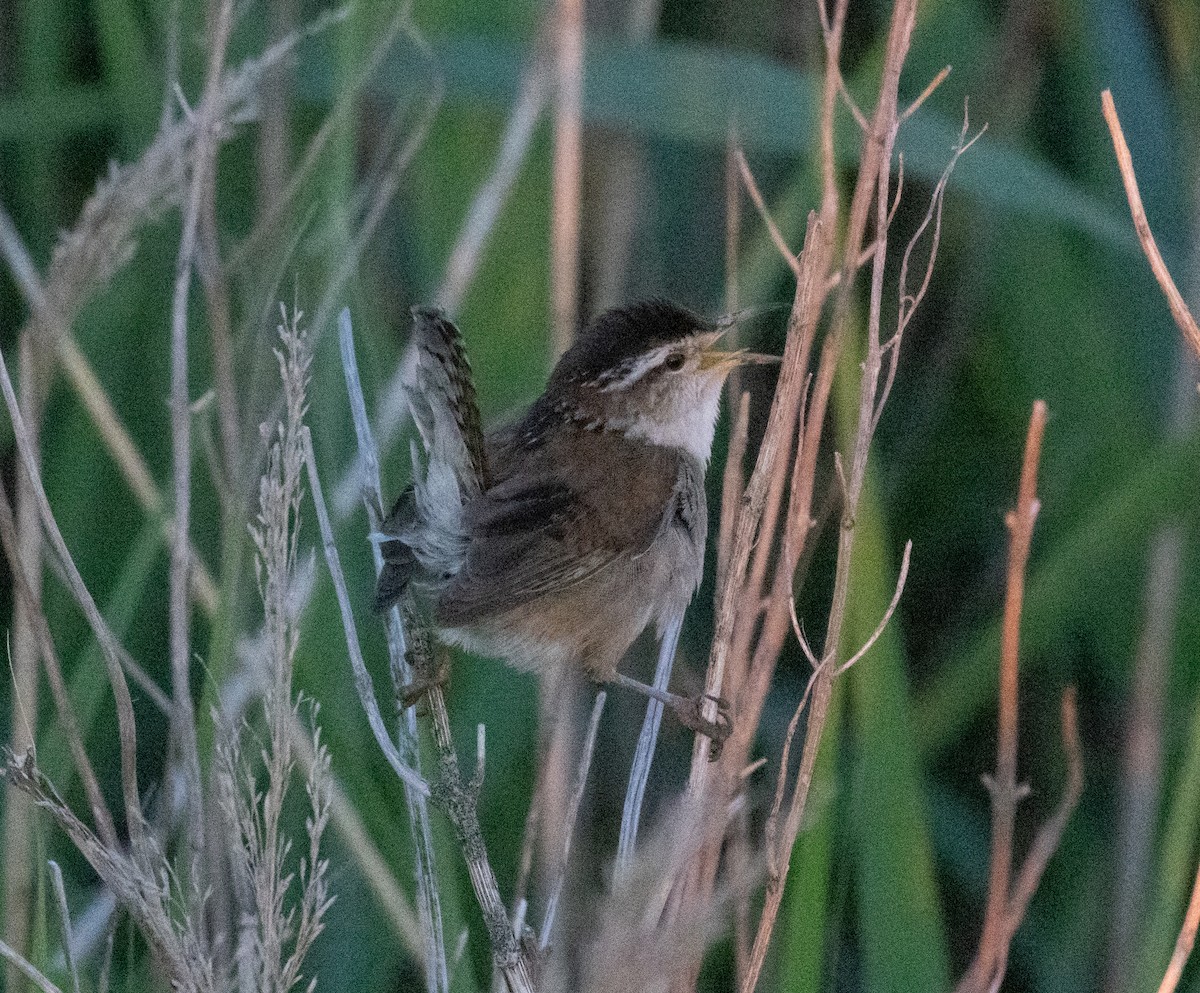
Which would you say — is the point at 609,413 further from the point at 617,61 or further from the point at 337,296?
the point at 617,61

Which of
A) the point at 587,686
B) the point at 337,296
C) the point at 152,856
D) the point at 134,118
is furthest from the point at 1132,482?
the point at 134,118

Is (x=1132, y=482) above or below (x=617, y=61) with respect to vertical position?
below

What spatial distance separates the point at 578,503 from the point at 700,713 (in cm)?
47

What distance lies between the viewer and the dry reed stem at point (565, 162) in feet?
9.00

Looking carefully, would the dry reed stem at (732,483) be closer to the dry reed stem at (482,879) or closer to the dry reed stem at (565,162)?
the dry reed stem at (482,879)

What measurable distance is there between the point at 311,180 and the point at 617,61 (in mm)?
774

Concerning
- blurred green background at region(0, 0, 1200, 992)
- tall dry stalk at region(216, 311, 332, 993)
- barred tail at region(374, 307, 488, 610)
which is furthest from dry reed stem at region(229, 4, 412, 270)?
tall dry stalk at region(216, 311, 332, 993)

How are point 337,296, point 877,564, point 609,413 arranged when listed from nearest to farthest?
1. point 877,564
2. point 337,296
3. point 609,413

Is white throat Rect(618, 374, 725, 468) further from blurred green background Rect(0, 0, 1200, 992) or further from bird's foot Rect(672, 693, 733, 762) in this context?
bird's foot Rect(672, 693, 733, 762)

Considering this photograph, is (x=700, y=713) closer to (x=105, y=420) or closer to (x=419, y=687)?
(x=419, y=687)

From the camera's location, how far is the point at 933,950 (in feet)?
6.89

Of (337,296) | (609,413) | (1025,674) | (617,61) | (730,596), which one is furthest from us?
(1025,674)

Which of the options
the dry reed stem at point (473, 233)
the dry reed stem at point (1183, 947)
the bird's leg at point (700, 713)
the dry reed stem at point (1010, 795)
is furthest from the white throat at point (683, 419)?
the dry reed stem at point (1183, 947)

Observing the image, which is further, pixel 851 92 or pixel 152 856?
pixel 851 92
